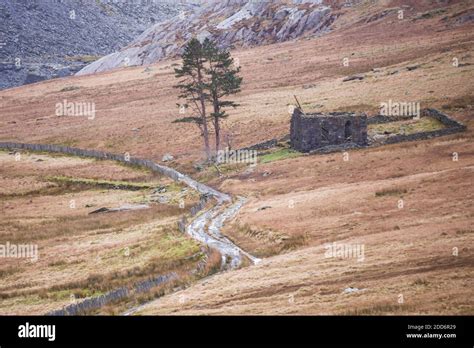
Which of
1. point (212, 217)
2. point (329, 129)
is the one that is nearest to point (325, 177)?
point (212, 217)

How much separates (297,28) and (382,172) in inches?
5594

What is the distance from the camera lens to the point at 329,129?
69.5m

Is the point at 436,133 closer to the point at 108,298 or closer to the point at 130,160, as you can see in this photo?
the point at 130,160

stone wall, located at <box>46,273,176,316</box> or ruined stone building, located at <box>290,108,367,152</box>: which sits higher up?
ruined stone building, located at <box>290,108,367,152</box>

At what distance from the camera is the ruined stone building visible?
225 feet

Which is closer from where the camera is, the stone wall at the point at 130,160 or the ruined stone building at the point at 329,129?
the stone wall at the point at 130,160

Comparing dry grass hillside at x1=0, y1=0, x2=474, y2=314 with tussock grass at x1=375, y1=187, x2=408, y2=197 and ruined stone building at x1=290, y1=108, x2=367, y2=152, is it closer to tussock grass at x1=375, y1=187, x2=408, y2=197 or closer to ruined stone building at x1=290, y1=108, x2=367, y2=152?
tussock grass at x1=375, y1=187, x2=408, y2=197

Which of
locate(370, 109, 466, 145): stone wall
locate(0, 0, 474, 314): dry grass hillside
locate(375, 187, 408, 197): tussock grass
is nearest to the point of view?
locate(0, 0, 474, 314): dry grass hillside

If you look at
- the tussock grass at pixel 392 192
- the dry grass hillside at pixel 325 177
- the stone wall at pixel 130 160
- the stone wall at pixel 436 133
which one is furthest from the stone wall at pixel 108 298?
the stone wall at pixel 436 133

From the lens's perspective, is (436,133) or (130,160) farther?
(130,160)

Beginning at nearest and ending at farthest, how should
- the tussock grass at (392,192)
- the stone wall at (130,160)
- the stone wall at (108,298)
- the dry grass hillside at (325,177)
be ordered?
the dry grass hillside at (325,177)
the stone wall at (108,298)
the tussock grass at (392,192)
the stone wall at (130,160)

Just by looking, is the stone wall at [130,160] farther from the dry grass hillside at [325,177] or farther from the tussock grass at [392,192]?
the tussock grass at [392,192]

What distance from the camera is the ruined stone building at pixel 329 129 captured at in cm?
6844

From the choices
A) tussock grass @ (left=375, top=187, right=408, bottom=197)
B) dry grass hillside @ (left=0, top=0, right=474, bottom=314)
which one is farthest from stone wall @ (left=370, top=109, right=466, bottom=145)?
tussock grass @ (left=375, top=187, right=408, bottom=197)
